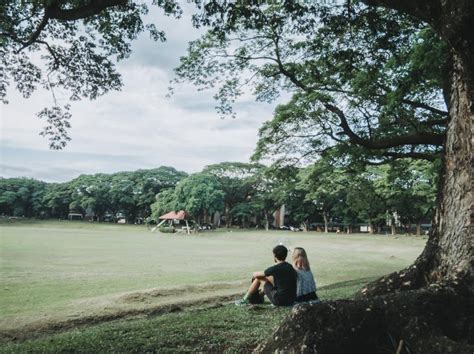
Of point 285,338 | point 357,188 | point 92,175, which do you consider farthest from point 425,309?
point 92,175

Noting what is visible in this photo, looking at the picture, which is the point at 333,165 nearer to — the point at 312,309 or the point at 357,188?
the point at 357,188

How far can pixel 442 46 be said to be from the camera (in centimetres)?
869

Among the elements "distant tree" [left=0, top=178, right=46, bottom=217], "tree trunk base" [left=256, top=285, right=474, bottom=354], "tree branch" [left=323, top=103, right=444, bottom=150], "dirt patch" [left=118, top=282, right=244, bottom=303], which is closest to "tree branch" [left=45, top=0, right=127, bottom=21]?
"tree trunk base" [left=256, top=285, right=474, bottom=354]

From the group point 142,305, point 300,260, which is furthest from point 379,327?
point 142,305

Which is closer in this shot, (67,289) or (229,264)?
(67,289)

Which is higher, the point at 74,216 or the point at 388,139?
the point at 388,139

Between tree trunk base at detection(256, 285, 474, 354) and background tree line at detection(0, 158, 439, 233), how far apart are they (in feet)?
116

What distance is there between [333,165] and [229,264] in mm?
6297

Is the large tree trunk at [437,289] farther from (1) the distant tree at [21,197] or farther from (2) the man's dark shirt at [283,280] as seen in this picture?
(1) the distant tree at [21,197]

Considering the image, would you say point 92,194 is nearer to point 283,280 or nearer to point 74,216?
point 74,216

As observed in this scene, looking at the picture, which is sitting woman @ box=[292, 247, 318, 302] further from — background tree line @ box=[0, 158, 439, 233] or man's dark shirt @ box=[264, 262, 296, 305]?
background tree line @ box=[0, 158, 439, 233]

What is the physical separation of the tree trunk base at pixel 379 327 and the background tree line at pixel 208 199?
116ft

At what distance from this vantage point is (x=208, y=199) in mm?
58562

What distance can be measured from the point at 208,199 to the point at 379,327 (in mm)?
55264
